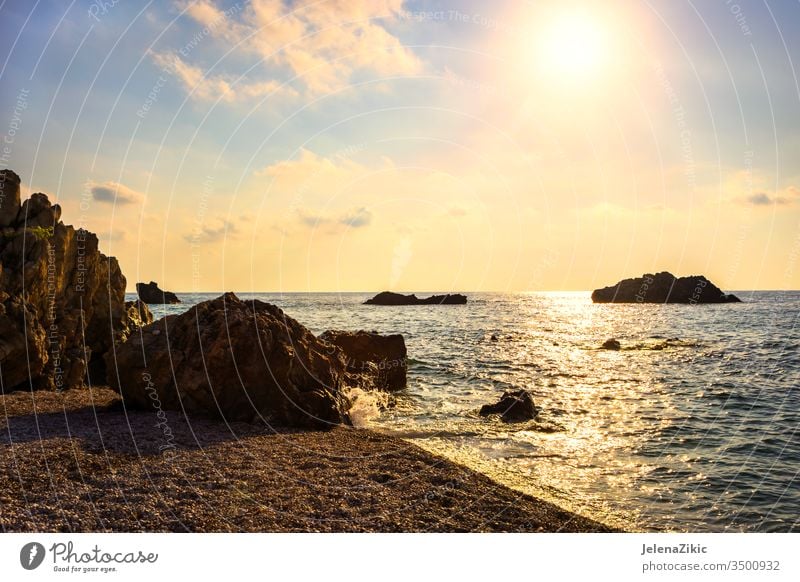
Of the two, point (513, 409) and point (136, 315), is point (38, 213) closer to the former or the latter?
point (136, 315)

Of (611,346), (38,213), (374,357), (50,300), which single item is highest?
(38,213)

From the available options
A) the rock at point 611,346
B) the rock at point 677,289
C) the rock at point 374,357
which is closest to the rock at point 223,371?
the rock at point 374,357

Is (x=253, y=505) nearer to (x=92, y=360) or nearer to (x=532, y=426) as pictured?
(x=532, y=426)

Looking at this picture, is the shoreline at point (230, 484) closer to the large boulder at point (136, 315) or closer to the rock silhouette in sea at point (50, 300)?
the rock silhouette in sea at point (50, 300)

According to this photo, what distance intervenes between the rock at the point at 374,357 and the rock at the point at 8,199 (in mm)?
16570

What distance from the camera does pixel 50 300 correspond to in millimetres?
23016

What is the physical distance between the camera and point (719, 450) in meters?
19.8

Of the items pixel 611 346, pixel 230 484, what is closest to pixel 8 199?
pixel 230 484

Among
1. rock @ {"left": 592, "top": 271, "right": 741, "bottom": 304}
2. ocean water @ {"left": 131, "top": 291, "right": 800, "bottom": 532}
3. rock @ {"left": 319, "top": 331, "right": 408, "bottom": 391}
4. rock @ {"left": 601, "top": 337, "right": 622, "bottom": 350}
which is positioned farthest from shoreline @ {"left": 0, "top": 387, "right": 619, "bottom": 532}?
rock @ {"left": 592, "top": 271, "right": 741, "bottom": 304}

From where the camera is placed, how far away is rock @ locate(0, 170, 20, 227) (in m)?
22.8

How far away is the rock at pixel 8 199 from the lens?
22.8 metres

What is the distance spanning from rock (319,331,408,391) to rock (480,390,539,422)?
25.2ft

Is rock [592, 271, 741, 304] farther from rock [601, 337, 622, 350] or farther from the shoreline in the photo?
the shoreline

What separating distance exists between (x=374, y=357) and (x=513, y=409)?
13.4m
